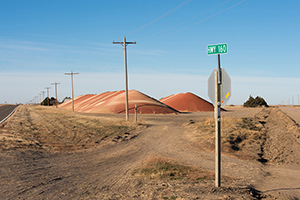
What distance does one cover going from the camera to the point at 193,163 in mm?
10945

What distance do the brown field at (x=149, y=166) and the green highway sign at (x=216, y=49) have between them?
3.62 meters

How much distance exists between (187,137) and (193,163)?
631cm

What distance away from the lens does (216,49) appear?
7066 millimetres

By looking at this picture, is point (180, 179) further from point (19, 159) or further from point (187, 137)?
point (187, 137)

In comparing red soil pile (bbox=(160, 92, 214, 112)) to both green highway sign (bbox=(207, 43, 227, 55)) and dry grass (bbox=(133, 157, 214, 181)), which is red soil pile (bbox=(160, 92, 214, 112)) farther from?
green highway sign (bbox=(207, 43, 227, 55))

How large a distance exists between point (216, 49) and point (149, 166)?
5219mm

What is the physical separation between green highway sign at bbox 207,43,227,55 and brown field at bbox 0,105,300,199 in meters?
3.62

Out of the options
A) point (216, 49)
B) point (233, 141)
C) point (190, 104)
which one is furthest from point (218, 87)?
point (190, 104)

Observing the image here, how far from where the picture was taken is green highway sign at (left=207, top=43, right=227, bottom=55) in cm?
702

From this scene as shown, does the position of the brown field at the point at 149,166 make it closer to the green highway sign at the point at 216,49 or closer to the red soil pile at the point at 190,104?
the green highway sign at the point at 216,49

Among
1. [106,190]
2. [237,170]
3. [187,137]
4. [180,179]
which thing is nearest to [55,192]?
[106,190]

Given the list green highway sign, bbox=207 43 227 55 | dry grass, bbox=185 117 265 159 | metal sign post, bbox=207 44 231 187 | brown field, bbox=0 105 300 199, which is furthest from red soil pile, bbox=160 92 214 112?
green highway sign, bbox=207 43 227 55

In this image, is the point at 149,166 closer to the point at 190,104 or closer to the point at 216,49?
the point at 216,49

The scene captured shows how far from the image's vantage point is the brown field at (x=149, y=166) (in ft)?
23.5
